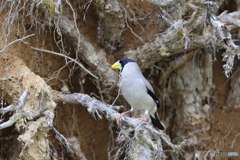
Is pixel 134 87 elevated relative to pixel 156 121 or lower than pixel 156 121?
elevated

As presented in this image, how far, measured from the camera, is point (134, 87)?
3.77 meters

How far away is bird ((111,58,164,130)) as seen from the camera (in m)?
3.77

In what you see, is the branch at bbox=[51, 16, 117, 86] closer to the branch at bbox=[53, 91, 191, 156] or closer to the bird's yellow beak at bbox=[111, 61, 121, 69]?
the bird's yellow beak at bbox=[111, 61, 121, 69]

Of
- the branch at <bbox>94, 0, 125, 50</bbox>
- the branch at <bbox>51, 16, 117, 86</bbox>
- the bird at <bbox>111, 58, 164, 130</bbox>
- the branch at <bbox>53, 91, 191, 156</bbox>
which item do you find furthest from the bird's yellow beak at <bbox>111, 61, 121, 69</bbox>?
the branch at <bbox>53, 91, 191, 156</bbox>

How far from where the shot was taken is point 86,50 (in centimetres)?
393

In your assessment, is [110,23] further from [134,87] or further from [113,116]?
[113,116]

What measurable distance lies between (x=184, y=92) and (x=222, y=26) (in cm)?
177

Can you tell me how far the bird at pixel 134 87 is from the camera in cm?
377

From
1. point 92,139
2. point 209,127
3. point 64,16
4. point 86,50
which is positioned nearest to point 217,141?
point 209,127

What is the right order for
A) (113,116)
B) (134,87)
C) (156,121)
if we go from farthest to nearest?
1. (156,121)
2. (134,87)
3. (113,116)

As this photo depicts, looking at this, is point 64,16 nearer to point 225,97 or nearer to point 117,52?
point 117,52

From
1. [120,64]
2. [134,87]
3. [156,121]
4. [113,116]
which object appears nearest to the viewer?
[113,116]

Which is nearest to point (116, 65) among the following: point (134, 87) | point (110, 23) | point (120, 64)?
point (120, 64)

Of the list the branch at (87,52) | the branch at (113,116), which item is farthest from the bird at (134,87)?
the branch at (113,116)
